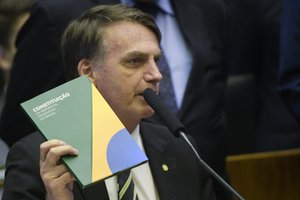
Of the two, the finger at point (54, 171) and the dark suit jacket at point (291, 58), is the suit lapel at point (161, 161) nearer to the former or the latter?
the finger at point (54, 171)

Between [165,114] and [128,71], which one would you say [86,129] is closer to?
[165,114]

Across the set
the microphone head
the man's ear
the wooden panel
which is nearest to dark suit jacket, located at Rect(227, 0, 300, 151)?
the wooden panel

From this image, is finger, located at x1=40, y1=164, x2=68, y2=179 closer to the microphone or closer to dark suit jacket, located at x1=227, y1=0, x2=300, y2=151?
the microphone

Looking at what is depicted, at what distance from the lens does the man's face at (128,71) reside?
2.15m

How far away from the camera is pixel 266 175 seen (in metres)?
2.78

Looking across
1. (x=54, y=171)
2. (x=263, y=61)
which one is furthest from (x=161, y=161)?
(x=263, y=61)

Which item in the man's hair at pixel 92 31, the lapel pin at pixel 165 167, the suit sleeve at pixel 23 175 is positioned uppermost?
the man's hair at pixel 92 31

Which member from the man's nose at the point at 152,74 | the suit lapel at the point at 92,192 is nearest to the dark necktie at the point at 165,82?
the man's nose at the point at 152,74

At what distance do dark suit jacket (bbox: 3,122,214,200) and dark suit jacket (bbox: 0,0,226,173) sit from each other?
0.49m

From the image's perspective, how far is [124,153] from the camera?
1.77m

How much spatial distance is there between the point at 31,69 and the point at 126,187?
2.88 ft

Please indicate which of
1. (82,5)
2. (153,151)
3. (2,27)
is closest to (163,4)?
(82,5)

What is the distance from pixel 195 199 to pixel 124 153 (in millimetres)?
598

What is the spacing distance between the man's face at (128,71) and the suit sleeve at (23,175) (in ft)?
0.85
